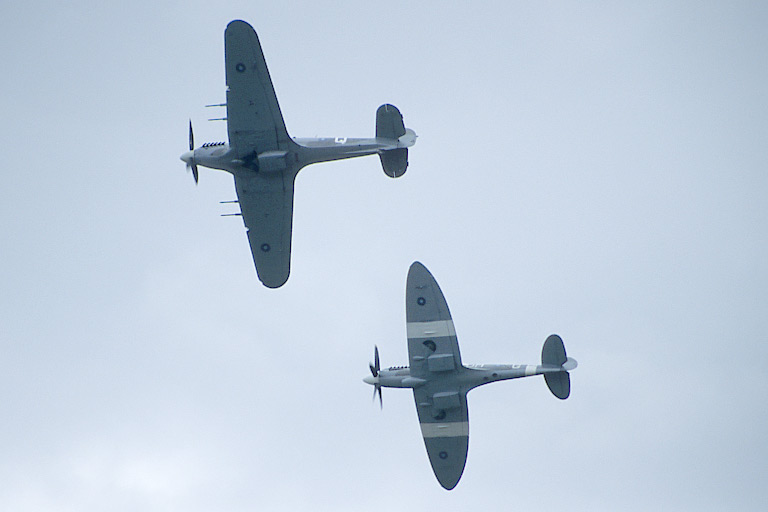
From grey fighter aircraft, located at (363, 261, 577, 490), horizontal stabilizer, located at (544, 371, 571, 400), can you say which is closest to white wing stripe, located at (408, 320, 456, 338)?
grey fighter aircraft, located at (363, 261, 577, 490)

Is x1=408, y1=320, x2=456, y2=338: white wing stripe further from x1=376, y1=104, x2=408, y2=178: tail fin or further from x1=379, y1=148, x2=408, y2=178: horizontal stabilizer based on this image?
x1=376, y1=104, x2=408, y2=178: tail fin

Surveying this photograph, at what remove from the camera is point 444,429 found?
5275 cm

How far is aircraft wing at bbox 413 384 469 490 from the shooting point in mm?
51781

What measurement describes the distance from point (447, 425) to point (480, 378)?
301 centimetres

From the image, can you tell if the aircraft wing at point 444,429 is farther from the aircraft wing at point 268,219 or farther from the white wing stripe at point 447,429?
the aircraft wing at point 268,219

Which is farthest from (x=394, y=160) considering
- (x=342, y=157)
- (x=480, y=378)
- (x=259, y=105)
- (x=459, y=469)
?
(x=459, y=469)

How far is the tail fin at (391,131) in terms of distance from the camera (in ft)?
157

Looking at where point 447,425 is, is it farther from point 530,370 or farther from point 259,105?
point 259,105

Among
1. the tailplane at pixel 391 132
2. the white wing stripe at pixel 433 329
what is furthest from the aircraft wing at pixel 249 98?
the white wing stripe at pixel 433 329

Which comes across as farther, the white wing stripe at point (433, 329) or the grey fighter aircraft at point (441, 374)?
the white wing stripe at point (433, 329)

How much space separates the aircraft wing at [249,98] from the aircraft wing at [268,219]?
168cm

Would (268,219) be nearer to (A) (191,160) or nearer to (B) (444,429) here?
(A) (191,160)

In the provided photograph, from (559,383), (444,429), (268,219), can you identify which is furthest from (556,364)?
(268,219)

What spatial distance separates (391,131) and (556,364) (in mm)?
12057
